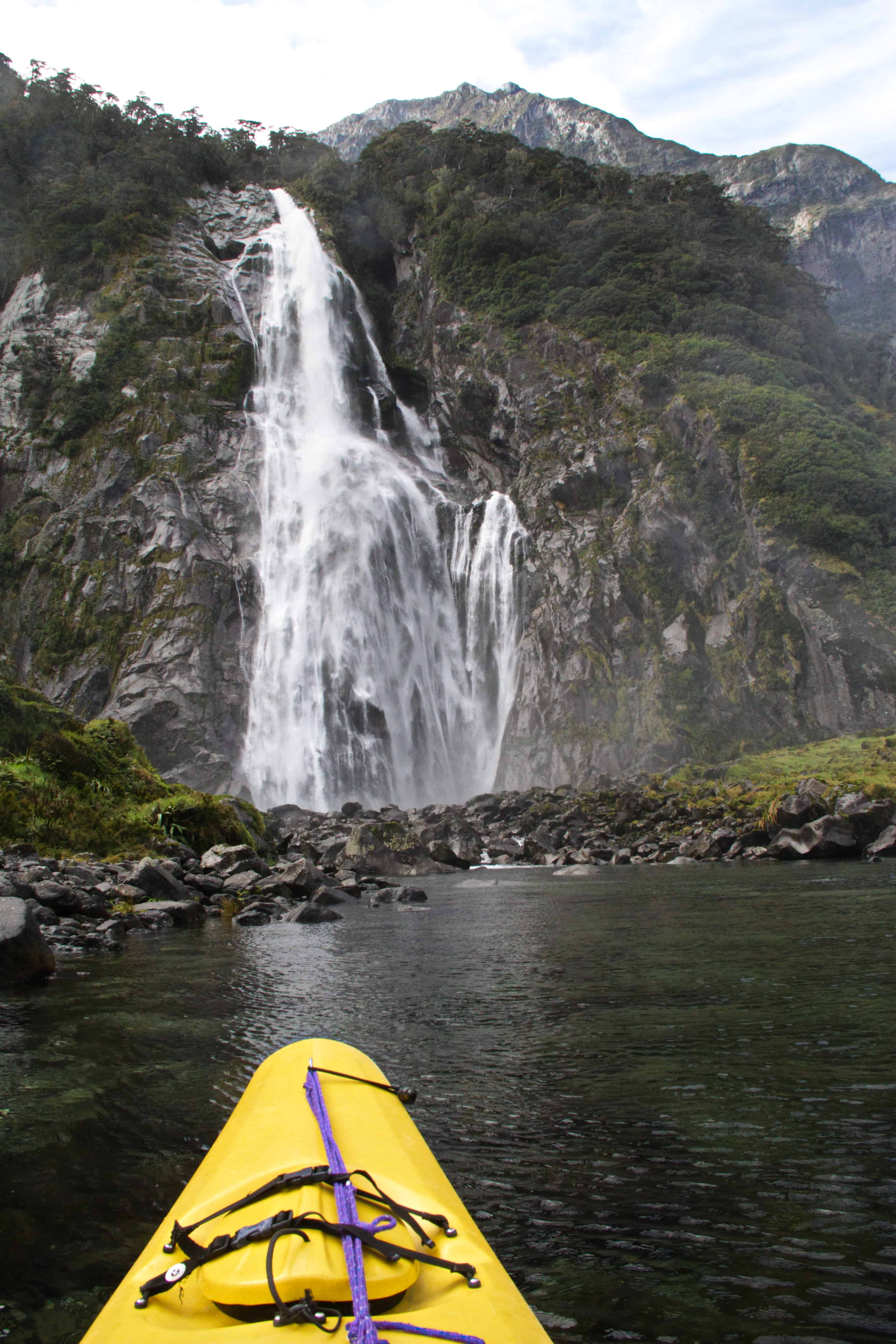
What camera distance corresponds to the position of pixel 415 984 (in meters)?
7.98

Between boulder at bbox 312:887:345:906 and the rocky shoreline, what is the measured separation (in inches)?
1.2

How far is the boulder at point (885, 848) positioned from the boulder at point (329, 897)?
36.6ft

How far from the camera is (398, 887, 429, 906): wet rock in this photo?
15031mm

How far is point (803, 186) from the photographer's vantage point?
106188 mm

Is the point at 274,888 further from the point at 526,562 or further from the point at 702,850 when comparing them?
the point at 526,562

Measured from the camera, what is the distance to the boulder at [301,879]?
49.4 feet

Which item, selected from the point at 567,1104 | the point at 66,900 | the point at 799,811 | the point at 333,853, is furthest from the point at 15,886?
the point at 799,811

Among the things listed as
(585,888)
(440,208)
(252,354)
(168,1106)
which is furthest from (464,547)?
(168,1106)

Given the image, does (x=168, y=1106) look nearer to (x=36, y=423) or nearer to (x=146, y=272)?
(x=36, y=423)

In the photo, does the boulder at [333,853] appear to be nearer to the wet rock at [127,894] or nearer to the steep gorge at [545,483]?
the wet rock at [127,894]

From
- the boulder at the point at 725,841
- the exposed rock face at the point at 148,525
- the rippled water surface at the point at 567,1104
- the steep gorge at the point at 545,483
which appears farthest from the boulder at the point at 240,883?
the steep gorge at the point at 545,483

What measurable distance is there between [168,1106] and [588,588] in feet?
124

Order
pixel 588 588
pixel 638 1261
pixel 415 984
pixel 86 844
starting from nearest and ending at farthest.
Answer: pixel 638 1261, pixel 415 984, pixel 86 844, pixel 588 588

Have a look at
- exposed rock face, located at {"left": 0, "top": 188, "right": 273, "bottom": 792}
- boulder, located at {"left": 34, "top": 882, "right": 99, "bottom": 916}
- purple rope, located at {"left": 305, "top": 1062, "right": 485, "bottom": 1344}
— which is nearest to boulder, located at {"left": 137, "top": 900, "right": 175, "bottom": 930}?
boulder, located at {"left": 34, "top": 882, "right": 99, "bottom": 916}
